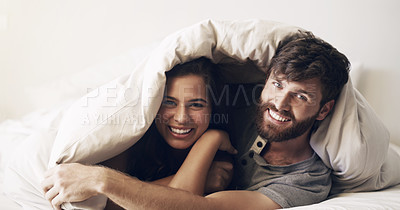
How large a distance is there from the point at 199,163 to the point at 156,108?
0.21 metres

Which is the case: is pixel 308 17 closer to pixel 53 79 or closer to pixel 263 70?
pixel 263 70

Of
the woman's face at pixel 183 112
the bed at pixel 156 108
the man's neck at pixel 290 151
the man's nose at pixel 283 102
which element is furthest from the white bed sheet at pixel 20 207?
the woman's face at pixel 183 112

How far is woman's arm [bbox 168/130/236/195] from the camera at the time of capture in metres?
1.07

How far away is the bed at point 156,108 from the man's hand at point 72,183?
0.05 metres

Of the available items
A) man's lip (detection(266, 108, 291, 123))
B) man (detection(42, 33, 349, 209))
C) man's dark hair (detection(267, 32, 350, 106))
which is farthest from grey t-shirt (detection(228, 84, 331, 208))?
man's dark hair (detection(267, 32, 350, 106))

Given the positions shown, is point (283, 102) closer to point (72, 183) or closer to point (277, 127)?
point (277, 127)

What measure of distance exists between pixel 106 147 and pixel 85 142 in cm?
6

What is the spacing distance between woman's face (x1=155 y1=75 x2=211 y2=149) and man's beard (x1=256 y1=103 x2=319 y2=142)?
170 mm

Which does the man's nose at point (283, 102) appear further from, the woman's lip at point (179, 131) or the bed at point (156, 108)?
the woman's lip at point (179, 131)

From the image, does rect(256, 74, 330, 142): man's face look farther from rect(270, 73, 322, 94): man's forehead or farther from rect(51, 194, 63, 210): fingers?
rect(51, 194, 63, 210): fingers

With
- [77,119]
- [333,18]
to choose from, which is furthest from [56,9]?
[333,18]

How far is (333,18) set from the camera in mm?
1720

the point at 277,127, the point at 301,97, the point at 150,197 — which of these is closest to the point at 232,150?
the point at 277,127

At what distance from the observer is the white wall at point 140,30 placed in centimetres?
171
